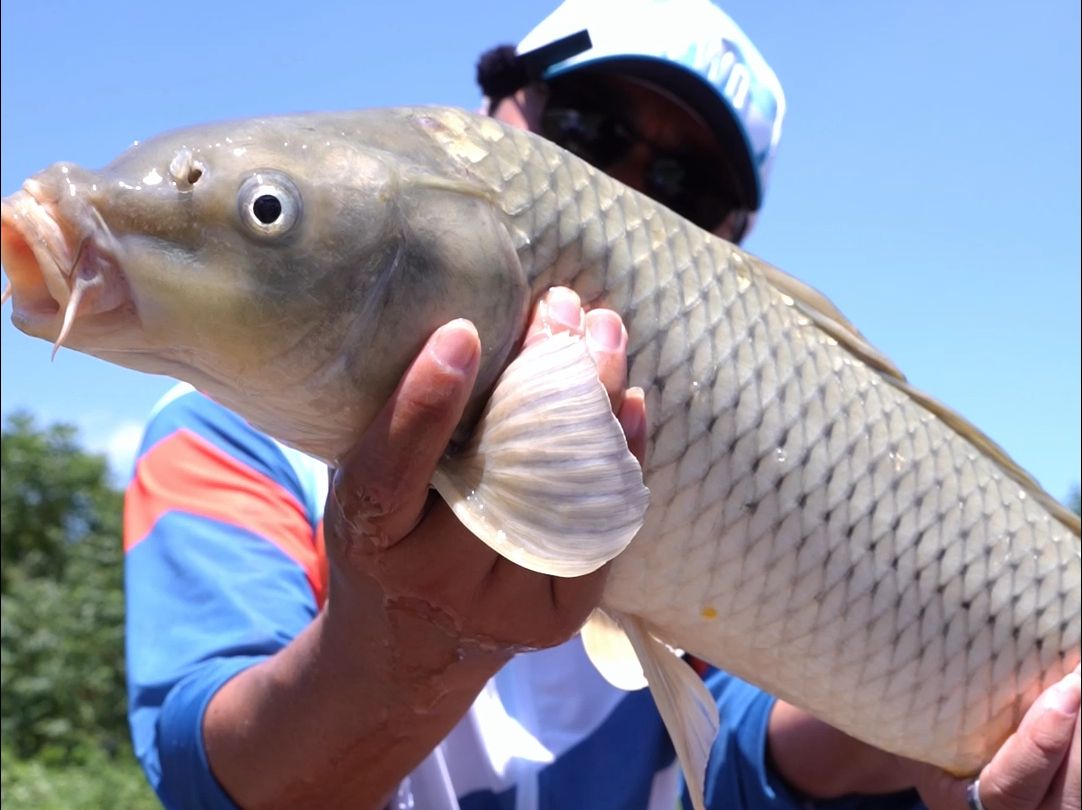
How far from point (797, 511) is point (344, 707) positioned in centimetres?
59

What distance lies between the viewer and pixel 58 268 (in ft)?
2.92

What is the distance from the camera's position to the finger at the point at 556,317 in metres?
1.08

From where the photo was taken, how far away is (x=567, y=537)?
103cm

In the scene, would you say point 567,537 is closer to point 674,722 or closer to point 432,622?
point 432,622

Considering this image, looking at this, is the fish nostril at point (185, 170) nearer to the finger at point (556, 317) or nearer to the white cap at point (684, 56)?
the finger at point (556, 317)

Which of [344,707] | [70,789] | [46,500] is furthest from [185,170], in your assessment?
[46,500]

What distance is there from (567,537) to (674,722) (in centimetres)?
42

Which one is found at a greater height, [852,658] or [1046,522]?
[1046,522]

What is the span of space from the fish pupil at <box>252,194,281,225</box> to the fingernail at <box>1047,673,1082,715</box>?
4.22 feet

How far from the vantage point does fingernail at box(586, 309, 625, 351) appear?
3.58 ft

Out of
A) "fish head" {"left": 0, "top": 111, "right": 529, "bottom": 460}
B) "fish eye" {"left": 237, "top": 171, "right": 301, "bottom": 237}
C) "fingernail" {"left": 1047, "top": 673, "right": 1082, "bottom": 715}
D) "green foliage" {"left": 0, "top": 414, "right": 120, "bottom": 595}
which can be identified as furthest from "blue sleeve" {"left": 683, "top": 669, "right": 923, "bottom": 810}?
"green foliage" {"left": 0, "top": 414, "right": 120, "bottom": 595}

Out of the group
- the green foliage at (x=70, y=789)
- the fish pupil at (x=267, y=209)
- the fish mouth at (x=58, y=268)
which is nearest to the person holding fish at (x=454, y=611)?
the fish pupil at (x=267, y=209)

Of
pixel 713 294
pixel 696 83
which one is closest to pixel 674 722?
pixel 713 294

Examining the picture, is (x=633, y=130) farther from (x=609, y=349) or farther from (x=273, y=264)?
(x=273, y=264)
